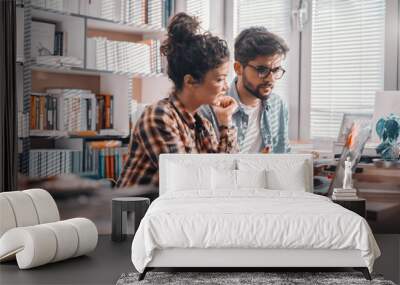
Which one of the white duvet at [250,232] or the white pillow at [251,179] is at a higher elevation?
the white pillow at [251,179]

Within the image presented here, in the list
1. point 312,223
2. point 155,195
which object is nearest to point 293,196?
point 312,223

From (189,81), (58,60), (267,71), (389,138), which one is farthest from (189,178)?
(389,138)

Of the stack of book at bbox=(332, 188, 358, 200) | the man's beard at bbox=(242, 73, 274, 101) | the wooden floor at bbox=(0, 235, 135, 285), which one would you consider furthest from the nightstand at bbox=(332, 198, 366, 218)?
the wooden floor at bbox=(0, 235, 135, 285)

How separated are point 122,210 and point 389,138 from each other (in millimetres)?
2832

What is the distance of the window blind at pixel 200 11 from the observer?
671cm

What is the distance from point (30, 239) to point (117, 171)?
2.03 metres

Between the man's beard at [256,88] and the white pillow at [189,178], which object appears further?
the man's beard at [256,88]

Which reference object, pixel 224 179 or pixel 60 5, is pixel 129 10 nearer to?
pixel 60 5

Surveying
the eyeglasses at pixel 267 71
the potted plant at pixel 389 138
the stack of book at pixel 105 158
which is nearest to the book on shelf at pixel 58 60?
the stack of book at pixel 105 158

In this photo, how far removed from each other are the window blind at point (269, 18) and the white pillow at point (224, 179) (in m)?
1.25

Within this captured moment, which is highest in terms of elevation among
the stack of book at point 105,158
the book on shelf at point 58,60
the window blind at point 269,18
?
the window blind at point 269,18

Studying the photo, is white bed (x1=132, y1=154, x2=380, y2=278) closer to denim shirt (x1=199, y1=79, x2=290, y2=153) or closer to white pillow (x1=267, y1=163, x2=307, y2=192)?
white pillow (x1=267, y1=163, x2=307, y2=192)

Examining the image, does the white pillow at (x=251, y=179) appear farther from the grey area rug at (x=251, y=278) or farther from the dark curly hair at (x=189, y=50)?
the grey area rug at (x=251, y=278)

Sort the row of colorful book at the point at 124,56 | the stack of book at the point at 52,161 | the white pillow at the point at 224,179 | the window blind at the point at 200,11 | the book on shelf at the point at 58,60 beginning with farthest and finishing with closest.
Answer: the window blind at the point at 200,11
the row of colorful book at the point at 124,56
the stack of book at the point at 52,161
the book on shelf at the point at 58,60
the white pillow at the point at 224,179
